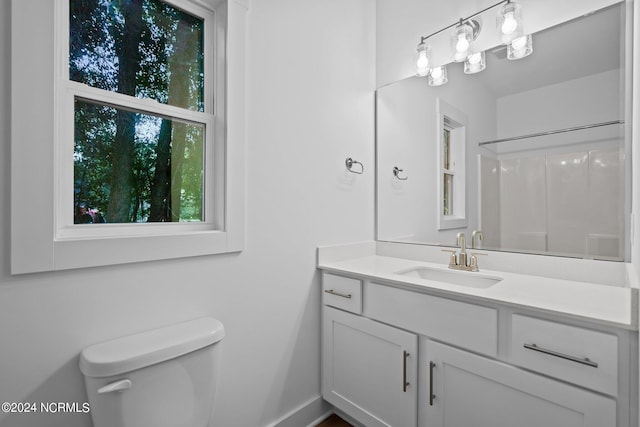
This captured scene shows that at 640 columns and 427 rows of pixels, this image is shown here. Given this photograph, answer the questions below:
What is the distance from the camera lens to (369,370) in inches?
55.9

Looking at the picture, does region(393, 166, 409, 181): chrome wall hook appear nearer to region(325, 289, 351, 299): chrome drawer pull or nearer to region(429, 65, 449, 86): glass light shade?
region(429, 65, 449, 86): glass light shade

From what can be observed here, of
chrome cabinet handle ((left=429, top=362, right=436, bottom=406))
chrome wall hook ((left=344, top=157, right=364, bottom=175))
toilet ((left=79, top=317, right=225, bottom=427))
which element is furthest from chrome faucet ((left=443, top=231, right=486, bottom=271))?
toilet ((left=79, top=317, right=225, bottom=427))

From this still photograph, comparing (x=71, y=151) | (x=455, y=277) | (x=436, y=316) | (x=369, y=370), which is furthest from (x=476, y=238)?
(x=71, y=151)

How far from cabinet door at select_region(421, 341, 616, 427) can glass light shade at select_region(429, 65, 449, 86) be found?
4.66 ft

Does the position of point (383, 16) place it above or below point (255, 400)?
above

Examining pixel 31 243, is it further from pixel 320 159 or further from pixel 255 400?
pixel 320 159

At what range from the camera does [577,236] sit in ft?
4.29

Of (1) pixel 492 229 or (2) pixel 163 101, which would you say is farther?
(1) pixel 492 229

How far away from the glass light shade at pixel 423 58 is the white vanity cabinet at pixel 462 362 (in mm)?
1275

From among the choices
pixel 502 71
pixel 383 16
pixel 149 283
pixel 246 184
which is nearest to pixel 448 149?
pixel 502 71

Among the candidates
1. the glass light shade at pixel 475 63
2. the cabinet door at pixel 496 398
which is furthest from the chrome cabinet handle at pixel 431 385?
the glass light shade at pixel 475 63

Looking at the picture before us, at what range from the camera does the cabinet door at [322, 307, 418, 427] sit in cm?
128

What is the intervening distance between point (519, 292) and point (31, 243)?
63.5 inches

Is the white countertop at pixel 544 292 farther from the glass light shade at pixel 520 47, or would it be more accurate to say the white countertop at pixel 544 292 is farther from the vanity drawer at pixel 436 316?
the glass light shade at pixel 520 47
